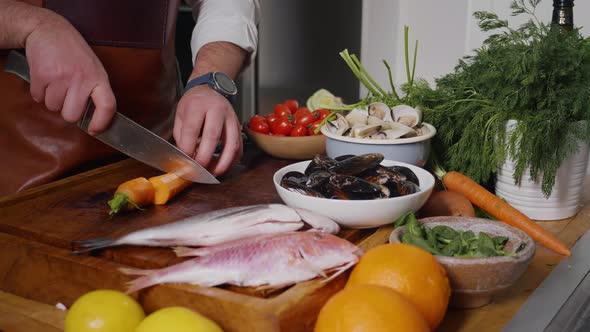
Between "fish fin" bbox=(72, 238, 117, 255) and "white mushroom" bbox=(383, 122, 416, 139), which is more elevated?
"white mushroom" bbox=(383, 122, 416, 139)

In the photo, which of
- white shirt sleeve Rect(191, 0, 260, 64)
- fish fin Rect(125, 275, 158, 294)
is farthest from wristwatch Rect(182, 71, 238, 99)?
fish fin Rect(125, 275, 158, 294)

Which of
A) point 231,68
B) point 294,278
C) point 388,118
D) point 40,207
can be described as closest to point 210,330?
point 294,278

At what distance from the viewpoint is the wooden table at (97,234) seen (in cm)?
97

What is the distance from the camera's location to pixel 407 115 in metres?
1.47

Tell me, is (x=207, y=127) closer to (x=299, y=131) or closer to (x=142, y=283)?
(x=299, y=131)

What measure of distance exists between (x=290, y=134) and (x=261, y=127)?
0.08m

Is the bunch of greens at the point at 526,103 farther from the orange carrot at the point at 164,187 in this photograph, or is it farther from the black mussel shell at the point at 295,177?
the orange carrot at the point at 164,187

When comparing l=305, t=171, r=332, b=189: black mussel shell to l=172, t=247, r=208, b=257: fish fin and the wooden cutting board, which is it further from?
l=172, t=247, r=208, b=257: fish fin

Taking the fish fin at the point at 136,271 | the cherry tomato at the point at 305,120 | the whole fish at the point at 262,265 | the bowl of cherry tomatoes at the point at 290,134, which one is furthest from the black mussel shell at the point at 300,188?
the cherry tomato at the point at 305,120

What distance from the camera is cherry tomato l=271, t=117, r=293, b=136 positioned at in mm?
1671

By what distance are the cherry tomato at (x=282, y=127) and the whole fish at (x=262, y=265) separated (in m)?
0.76

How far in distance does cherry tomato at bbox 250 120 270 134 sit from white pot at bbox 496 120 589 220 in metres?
0.60

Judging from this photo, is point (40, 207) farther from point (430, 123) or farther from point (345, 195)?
point (430, 123)

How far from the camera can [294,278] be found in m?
0.88
